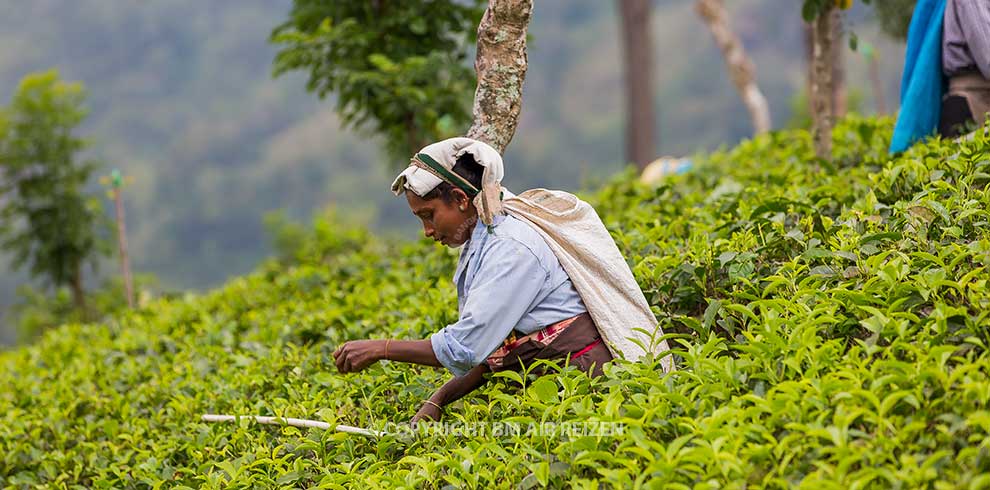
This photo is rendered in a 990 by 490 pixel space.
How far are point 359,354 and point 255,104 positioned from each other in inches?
2376

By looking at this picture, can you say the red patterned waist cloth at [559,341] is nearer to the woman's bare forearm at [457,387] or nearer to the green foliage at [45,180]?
the woman's bare forearm at [457,387]

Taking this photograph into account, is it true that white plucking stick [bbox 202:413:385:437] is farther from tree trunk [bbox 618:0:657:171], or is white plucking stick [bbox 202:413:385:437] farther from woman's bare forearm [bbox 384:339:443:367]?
tree trunk [bbox 618:0:657:171]

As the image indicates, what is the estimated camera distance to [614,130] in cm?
5606

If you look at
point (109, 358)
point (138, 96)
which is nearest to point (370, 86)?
point (109, 358)

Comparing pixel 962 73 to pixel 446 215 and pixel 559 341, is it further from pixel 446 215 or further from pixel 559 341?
pixel 446 215

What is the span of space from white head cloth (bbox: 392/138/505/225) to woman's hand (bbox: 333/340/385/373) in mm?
523

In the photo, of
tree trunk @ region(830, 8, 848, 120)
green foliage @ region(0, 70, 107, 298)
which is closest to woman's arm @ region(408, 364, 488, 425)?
tree trunk @ region(830, 8, 848, 120)

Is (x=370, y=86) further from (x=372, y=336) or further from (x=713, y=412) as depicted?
(x=713, y=412)

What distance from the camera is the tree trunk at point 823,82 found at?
5.45 meters

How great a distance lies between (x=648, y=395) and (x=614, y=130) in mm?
54130

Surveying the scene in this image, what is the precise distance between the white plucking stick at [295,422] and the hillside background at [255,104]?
4524 cm

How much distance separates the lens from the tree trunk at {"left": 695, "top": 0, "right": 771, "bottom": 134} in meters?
12.9

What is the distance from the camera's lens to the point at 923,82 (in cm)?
508

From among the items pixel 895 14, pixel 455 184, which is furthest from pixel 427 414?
pixel 895 14
